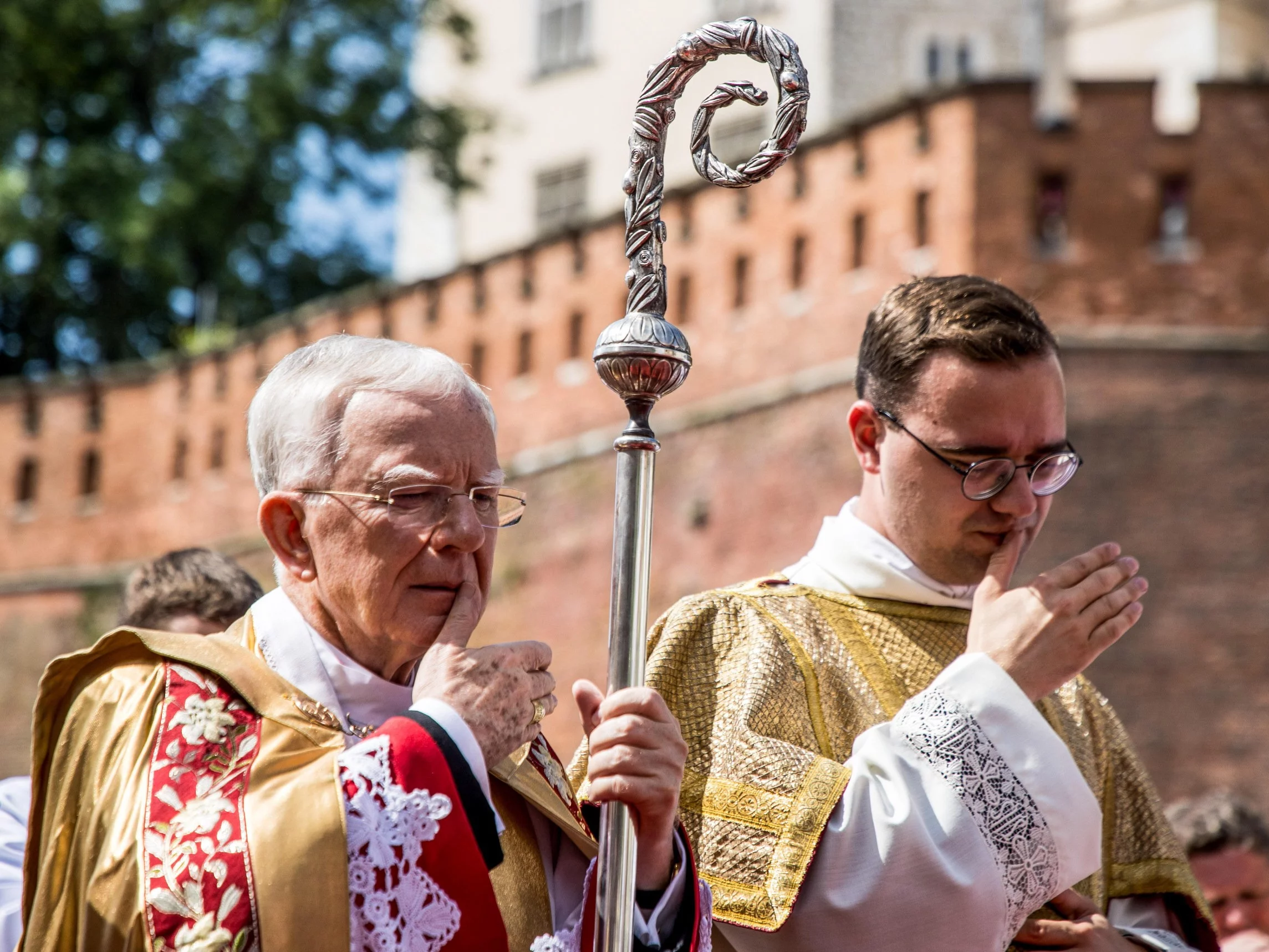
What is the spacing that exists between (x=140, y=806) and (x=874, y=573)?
1529 millimetres

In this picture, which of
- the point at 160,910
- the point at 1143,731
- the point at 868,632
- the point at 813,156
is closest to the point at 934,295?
the point at 868,632

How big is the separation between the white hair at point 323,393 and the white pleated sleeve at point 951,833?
861mm

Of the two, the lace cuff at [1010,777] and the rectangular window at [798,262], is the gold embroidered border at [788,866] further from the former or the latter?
the rectangular window at [798,262]

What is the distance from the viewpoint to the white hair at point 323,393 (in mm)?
3152

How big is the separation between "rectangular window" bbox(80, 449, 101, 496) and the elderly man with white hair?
22.1m

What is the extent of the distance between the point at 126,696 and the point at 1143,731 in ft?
44.7

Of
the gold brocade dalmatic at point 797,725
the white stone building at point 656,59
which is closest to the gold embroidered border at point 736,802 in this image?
the gold brocade dalmatic at point 797,725

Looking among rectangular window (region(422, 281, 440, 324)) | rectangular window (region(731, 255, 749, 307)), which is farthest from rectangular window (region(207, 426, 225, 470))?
rectangular window (region(731, 255, 749, 307))

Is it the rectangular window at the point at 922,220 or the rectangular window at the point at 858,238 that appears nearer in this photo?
the rectangular window at the point at 922,220

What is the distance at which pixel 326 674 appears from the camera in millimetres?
3135

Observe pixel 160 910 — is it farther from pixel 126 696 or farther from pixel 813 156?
pixel 813 156

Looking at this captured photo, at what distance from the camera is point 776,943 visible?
3355 mm

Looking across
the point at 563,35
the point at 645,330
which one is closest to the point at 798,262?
the point at 563,35

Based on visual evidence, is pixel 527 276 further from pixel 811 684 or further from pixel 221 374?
pixel 811 684
